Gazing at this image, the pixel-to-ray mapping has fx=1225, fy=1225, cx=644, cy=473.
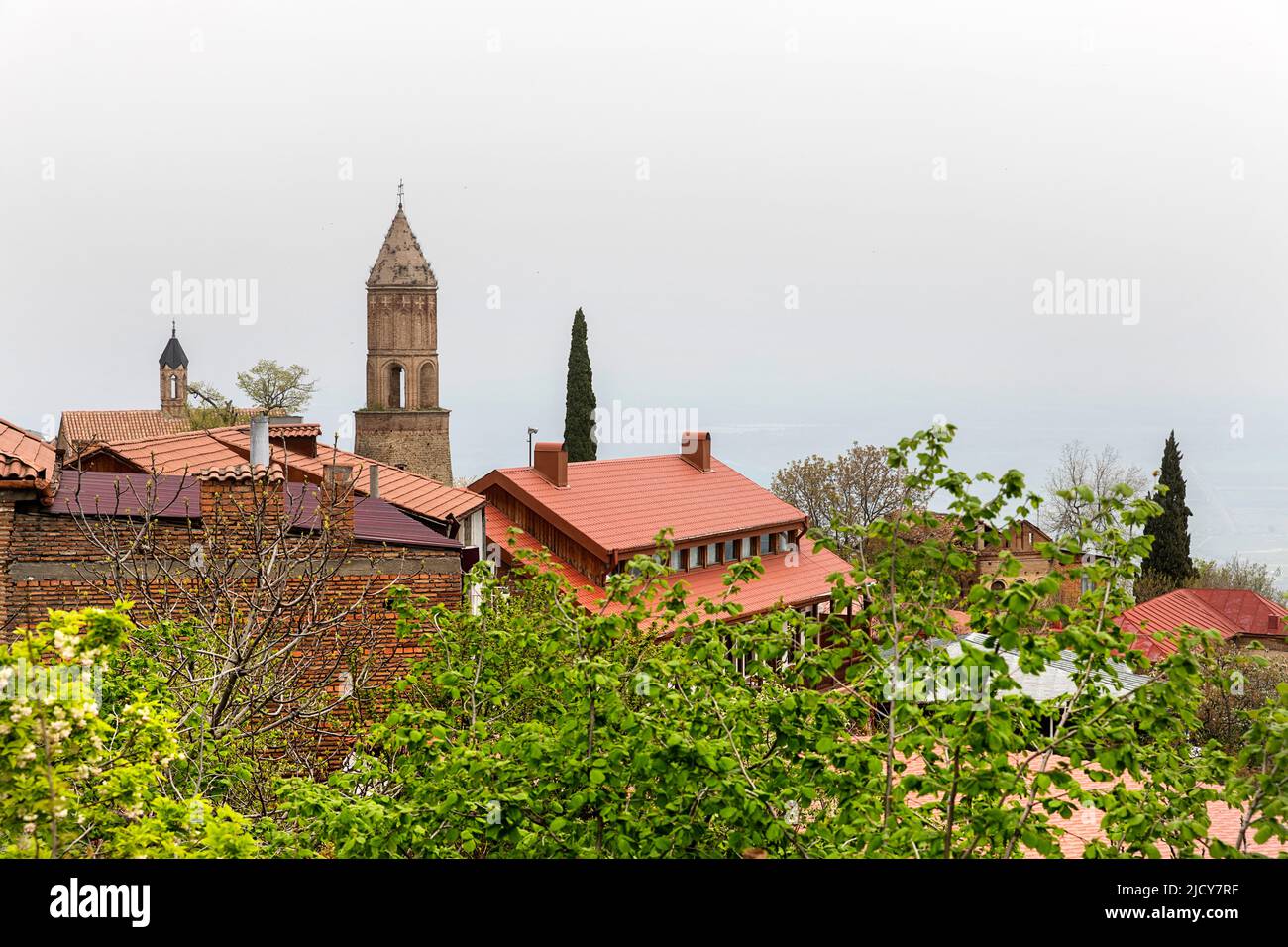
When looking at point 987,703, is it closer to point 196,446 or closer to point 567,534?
point 196,446

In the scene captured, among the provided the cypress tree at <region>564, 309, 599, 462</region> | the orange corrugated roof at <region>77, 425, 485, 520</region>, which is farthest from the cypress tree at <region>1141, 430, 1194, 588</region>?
the orange corrugated roof at <region>77, 425, 485, 520</region>

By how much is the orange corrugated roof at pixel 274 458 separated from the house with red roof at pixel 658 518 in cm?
477

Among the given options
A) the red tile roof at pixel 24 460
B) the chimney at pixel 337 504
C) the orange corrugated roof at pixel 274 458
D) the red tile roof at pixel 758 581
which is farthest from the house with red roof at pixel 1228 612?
the red tile roof at pixel 24 460

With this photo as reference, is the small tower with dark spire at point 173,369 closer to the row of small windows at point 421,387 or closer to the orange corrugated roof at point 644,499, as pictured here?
the row of small windows at point 421,387

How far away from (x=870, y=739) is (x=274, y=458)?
1842 centimetres

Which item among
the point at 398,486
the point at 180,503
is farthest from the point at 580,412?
the point at 180,503

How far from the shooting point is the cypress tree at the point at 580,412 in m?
50.0

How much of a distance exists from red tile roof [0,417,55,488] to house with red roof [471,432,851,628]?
539 inches

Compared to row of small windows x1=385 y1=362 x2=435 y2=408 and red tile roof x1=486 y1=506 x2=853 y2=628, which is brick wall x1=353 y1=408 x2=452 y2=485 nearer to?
row of small windows x1=385 y1=362 x2=435 y2=408

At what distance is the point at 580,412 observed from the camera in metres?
50.2

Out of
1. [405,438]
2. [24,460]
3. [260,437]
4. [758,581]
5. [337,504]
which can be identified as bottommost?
[758,581]

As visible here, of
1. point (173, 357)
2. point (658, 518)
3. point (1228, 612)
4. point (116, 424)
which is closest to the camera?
point (658, 518)

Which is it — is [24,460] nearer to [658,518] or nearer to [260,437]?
[260,437]

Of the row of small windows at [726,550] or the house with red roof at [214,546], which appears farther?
the row of small windows at [726,550]
